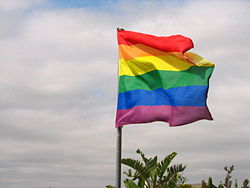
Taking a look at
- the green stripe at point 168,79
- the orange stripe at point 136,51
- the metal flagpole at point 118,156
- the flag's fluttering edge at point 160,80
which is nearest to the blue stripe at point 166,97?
the flag's fluttering edge at point 160,80

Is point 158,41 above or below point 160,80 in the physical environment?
above

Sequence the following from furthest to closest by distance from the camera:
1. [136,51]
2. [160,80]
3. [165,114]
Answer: [136,51]
[160,80]
[165,114]

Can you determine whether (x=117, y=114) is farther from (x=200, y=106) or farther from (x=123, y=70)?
(x=200, y=106)

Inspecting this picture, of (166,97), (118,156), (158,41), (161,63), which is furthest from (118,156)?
(158,41)

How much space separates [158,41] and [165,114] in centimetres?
235

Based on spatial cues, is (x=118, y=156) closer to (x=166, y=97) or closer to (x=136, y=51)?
(x=166, y=97)

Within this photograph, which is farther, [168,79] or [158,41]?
[158,41]

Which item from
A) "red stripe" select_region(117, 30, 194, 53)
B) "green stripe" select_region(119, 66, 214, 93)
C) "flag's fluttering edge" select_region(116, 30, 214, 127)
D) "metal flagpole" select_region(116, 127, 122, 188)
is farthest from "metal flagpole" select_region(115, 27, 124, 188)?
"red stripe" select_region(117, 30, 194, 53)

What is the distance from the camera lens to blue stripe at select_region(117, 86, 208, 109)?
1234 centimetres

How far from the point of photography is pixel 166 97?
41.4 ft

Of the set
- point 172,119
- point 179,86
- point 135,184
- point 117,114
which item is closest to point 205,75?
point 179,86

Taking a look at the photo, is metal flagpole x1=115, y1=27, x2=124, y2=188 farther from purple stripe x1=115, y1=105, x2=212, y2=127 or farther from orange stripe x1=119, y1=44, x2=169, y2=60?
orange stripe x1=119, y1=44, x2=169, y2=60

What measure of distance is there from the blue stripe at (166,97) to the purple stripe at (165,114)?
152 mm

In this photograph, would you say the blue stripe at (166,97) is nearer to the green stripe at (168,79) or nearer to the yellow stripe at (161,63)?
the green stripe at (168,79)
